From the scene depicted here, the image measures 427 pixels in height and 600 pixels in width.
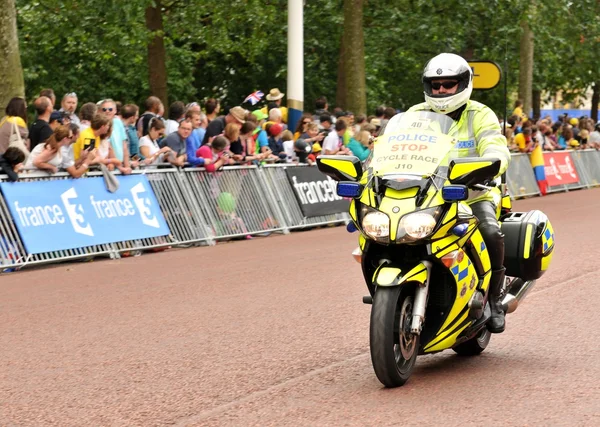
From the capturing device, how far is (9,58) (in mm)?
17281

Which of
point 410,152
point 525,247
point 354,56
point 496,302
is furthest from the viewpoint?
point 354,56

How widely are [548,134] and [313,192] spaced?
41.0 feet

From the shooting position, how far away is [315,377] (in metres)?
7.07

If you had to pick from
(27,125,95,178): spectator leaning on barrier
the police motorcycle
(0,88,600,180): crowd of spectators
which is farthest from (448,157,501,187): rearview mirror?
(27,125,95,178): spectator leaning on barrier

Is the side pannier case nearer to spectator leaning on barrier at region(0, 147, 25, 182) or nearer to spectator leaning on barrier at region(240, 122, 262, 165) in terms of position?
spectator leaning on barrier at region(0, 147, 25, 182)

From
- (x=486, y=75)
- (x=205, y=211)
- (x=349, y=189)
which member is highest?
(x=349, y=189)

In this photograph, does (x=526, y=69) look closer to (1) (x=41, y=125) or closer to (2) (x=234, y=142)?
(2) (x=234, y=142)

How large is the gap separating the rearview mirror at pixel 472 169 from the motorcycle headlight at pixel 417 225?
0.95 ft

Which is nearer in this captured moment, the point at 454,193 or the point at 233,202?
the point at 454,193

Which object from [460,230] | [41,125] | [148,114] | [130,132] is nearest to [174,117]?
[148,114]

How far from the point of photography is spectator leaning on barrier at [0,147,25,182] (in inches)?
512

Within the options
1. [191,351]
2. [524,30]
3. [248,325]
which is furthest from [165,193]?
[524,30]

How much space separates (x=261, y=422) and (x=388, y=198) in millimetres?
1420

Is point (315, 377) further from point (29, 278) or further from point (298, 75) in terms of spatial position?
point (298, 75)
